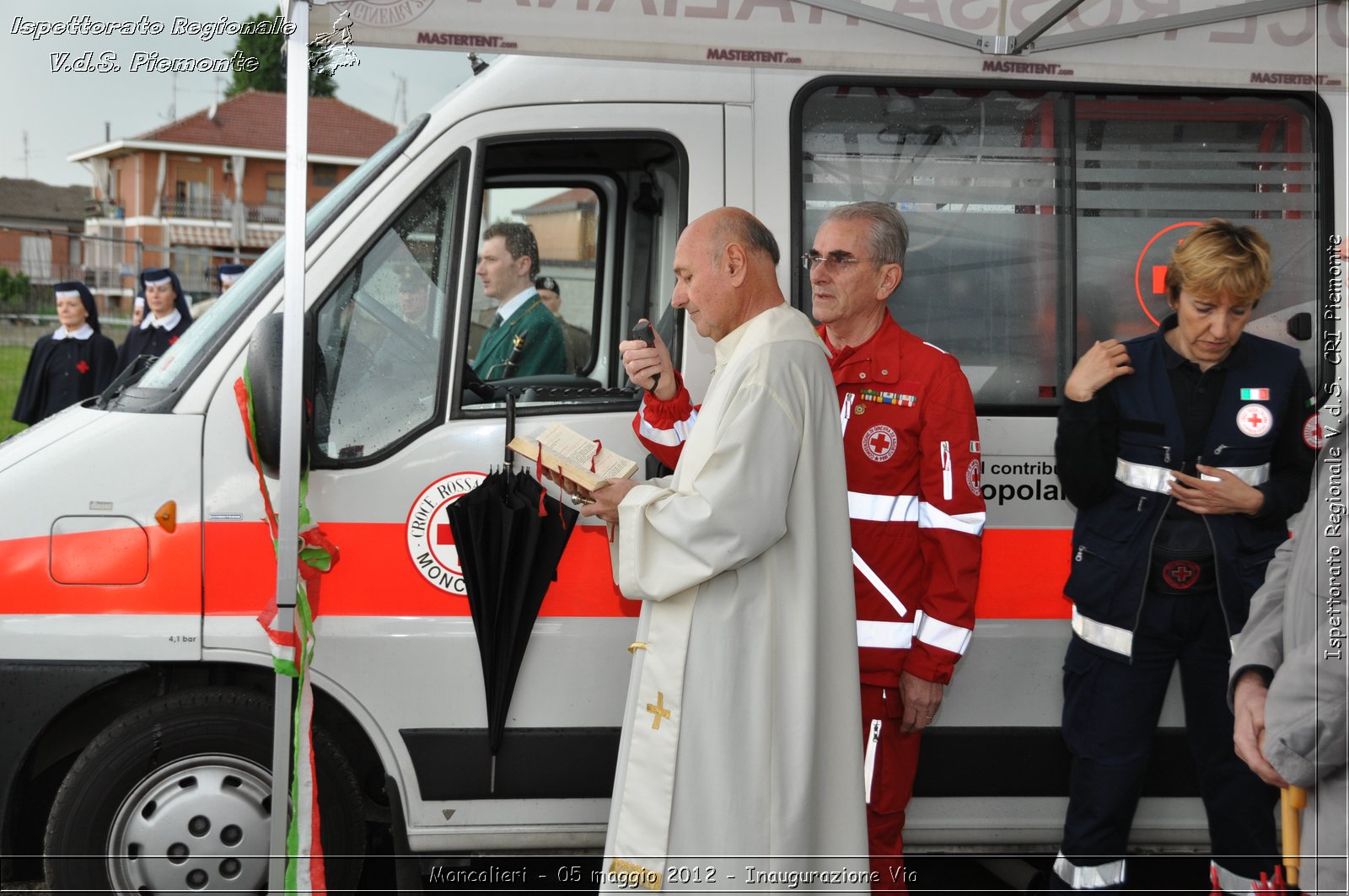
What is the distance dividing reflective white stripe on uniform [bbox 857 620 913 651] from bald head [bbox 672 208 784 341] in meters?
0.96

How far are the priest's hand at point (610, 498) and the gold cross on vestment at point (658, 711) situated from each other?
0.45m

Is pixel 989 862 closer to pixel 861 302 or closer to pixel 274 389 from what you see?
pixel 861 302

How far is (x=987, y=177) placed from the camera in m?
3.62

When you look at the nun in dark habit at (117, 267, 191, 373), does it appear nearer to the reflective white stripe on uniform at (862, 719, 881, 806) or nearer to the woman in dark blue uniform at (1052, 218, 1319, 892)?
the reflective white stripe on uniform at (862, 719, 881, 806)

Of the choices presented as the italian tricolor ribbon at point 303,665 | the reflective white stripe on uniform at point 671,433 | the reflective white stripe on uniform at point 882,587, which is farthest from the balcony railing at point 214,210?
the reflective white stripe on uniform at point 882,587

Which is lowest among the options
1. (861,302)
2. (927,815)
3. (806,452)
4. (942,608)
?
(927,815)

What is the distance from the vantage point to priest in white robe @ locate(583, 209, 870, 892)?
2617 mm

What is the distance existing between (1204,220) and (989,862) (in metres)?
2.24

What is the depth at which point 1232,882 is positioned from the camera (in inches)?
133

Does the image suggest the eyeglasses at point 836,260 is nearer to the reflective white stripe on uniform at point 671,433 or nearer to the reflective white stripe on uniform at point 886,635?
the reflective white stripe on uniform at point 671,433

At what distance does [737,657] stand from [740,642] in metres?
0.03

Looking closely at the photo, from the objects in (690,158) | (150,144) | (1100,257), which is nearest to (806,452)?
(690,158)

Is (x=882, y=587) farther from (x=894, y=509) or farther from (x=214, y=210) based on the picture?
(x=214, y=210)

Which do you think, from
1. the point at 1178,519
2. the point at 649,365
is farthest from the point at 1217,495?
the point at 649,365
